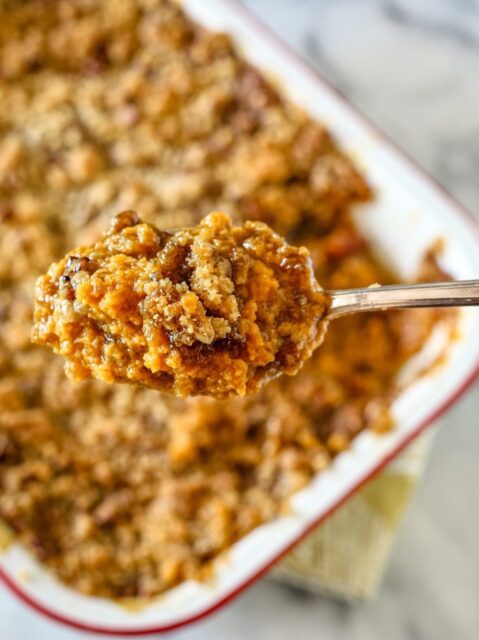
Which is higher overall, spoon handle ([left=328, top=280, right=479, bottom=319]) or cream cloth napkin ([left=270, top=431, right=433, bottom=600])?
spoon handle ([left=328, top=280, right=479, bottom=319])

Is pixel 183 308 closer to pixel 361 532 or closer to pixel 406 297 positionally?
pixel 406 297

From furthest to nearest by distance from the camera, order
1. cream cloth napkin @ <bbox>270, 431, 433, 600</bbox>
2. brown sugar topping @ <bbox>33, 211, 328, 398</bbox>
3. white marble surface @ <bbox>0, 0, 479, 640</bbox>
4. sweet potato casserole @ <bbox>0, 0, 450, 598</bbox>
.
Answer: white marble surface @ <bbox>0, 0, 479, 640</bbox>, cream cloth napkin @ <bbox>270, 431, 433, 600</bbox>, sweet potato casserole @ <bbox>0, 0, 450, 598</bbox>, brown sugar topping @ <bbox>33, 211, 328, 398</bbox>

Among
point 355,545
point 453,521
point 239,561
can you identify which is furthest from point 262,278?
point 453,521

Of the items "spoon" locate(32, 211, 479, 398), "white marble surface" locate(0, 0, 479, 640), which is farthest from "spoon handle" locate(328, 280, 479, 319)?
"white marble surface" locate(0, 0, 479, 640)

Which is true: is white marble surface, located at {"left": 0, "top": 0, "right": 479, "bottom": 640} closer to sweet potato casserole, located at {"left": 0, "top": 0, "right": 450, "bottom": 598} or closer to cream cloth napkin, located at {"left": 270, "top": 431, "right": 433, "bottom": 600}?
cream cloth napkin, located at {"left": 270, "top": 431, "right": 433, "bottom": 600}

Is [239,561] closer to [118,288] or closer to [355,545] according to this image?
[355,545]

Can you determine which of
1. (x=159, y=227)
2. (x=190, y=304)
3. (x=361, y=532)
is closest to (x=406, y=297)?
(x=190, y=304)

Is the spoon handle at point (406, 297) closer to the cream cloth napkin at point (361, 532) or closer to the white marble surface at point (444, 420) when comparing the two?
the cream cloth napkin at point (361, 532)
